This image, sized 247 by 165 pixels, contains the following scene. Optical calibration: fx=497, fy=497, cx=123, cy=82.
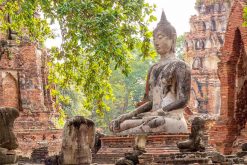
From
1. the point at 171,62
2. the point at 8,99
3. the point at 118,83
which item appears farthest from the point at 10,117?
the point at 118,83

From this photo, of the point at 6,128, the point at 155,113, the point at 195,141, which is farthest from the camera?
the point at 155,113

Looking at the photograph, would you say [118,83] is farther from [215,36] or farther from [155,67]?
[155,67]

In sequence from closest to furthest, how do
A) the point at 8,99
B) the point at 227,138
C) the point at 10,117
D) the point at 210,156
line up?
the point at 10,117 → the point at 210,156 → the point at 227,138 → the point at 8,99

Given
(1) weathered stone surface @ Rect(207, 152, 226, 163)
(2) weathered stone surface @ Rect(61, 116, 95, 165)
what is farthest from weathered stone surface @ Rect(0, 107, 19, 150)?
(1) weathered stone surface @ Rect(207, 152, 226, 163)

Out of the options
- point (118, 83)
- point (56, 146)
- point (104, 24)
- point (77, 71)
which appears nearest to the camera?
point (104, 24)

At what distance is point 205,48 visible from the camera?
29.3 m

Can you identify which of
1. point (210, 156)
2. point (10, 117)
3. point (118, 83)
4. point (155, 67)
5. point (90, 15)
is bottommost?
point (210, 156)

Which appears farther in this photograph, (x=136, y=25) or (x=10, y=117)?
(x=136, y=25)

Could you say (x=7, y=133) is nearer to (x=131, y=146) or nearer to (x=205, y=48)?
(x=131, y=146)

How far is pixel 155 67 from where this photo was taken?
28.1 feet

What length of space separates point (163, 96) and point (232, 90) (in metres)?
3.49

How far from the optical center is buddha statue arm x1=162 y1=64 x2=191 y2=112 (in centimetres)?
796

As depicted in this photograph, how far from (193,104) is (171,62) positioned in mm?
20093

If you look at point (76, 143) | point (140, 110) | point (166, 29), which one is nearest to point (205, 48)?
point (166, 29)
